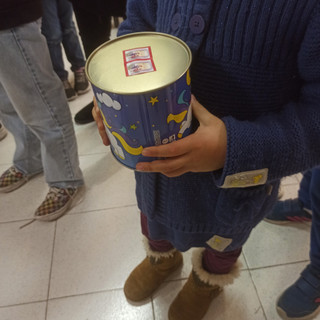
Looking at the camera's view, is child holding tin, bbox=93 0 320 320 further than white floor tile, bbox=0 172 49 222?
No

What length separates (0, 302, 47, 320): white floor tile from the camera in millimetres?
937

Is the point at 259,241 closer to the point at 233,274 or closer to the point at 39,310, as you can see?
the point at 233,274

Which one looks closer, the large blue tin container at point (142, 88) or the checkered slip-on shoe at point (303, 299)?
the large blue tin container at point (142, 88)

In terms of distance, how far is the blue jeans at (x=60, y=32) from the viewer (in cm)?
153

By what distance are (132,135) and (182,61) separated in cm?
11

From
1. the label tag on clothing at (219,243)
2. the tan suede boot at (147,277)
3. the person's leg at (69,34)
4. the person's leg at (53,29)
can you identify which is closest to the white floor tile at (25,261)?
the tan suede boot at (147,277)

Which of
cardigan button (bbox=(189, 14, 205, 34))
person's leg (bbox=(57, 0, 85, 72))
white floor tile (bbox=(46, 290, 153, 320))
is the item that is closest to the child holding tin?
cardigan button (bbox=(189, 14, 205, 34))

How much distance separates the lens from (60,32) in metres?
1.63

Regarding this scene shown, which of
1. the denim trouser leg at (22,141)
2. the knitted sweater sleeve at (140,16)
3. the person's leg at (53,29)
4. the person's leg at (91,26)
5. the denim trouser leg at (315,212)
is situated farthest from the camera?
the person's leg at (53,29)

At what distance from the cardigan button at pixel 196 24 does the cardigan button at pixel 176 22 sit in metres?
0.02

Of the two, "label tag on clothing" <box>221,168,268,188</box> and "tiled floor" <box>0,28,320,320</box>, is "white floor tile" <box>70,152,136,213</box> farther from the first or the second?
"label tag on clothing" <box>221,168,268,188</box>

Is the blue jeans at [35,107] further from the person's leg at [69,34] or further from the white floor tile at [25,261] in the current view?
the person's leg at [69,34]

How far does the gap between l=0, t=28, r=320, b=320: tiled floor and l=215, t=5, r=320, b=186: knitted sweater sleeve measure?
67 centimetres

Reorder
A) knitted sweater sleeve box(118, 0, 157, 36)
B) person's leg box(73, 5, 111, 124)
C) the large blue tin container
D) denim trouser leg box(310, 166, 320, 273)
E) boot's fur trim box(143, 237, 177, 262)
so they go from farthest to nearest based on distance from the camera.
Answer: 1. person's leg box(73, 5, 111, 124)
2. boot's fur trim box(143, 237, 177, 262)
3. denim trouser leg box(310, 166, 320, 273)
4. knitted sweater sleeve box(118, 0, 157, 36)
5. the large blue tin container
